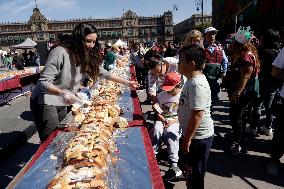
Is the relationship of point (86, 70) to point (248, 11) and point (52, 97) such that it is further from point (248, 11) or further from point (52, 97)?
point (248, 11)

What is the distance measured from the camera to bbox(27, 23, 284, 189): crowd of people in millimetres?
3014

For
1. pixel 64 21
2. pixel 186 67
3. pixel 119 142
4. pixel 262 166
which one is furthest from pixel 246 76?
pixel 64 21

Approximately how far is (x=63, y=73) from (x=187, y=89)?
1.56 metres

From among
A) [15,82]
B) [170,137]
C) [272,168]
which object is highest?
[15,82]

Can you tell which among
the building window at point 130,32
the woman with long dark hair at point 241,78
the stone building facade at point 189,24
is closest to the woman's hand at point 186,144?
the woman with long dark hair at point 241,78

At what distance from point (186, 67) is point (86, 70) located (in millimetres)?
1475

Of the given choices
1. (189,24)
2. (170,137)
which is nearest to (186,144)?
(170,137)

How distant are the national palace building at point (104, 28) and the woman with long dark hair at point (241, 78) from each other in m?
122

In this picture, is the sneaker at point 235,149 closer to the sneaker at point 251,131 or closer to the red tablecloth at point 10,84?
the sneaker at point 251,131

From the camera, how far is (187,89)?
2.96 metres

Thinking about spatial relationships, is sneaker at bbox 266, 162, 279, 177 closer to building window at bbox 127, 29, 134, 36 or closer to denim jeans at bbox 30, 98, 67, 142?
denim jeans at bbox 30, 98, 67, 142

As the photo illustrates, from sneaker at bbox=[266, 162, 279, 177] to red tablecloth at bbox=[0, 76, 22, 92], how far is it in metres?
9.48

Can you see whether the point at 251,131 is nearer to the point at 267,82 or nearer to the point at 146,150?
the point at 267,82

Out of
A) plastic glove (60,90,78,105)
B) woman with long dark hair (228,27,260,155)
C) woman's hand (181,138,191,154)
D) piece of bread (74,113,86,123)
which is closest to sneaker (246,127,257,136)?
woman with long dark hair (228,27,260,155)
